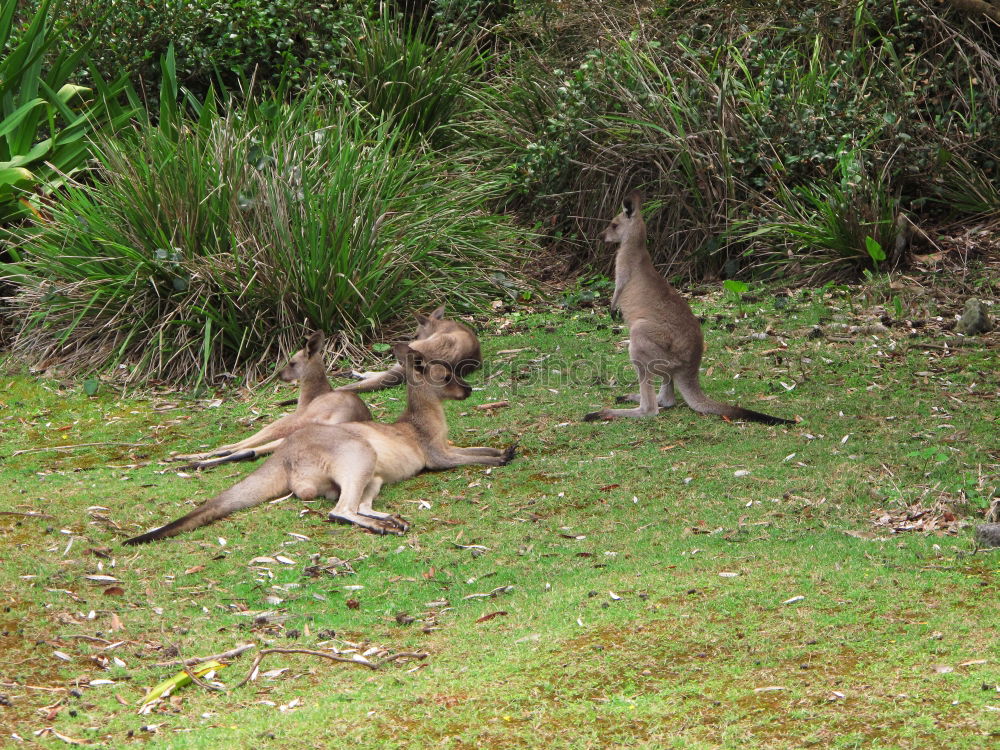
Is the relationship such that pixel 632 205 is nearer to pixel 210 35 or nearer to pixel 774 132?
pixel 774 132

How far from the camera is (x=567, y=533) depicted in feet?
18.3

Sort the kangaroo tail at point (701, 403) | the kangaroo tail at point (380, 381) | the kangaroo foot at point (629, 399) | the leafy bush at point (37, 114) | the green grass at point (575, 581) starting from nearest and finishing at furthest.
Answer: the green grass at point (575, 581) → the kangaroo tail at point (701, 403) → the kangaroo foot at point (629, 399) → the kangaroo tail at point (380, 381) → the leafy bush at point (37, 114)

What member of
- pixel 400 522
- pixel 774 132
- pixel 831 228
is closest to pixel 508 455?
pixel 400 522

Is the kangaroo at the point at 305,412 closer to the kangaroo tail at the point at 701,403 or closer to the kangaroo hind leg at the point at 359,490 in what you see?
the kangaroo hind leg at the point at 359,490

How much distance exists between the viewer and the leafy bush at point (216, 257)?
891cm

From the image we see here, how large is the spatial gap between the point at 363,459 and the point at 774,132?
6.10 m

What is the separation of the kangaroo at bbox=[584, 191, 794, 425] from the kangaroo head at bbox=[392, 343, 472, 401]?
36.4 inches

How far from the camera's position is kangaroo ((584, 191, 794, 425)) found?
7082 mm

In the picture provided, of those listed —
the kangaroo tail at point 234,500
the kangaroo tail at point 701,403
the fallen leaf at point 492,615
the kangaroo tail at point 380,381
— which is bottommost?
the kangaroo tail at point 380,381

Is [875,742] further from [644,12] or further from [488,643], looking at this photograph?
[644,12]

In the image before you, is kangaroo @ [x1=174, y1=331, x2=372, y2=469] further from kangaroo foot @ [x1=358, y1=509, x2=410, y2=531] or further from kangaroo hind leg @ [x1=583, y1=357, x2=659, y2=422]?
kangaroo hind leg @ [x1=583, y1=357, x2=659, y2=422]

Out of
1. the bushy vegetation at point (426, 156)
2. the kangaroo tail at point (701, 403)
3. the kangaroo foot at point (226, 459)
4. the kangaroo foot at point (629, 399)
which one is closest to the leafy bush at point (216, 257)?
the bushy vegetation at point (426, 156)

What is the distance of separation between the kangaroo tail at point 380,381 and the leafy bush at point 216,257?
824mm

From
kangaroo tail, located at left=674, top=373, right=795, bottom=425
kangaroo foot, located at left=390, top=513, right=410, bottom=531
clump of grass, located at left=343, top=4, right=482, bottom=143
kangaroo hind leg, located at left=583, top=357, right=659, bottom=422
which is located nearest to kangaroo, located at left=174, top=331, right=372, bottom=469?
kangaroo foot, located at left=390, top=513, right=410, bottom=531
